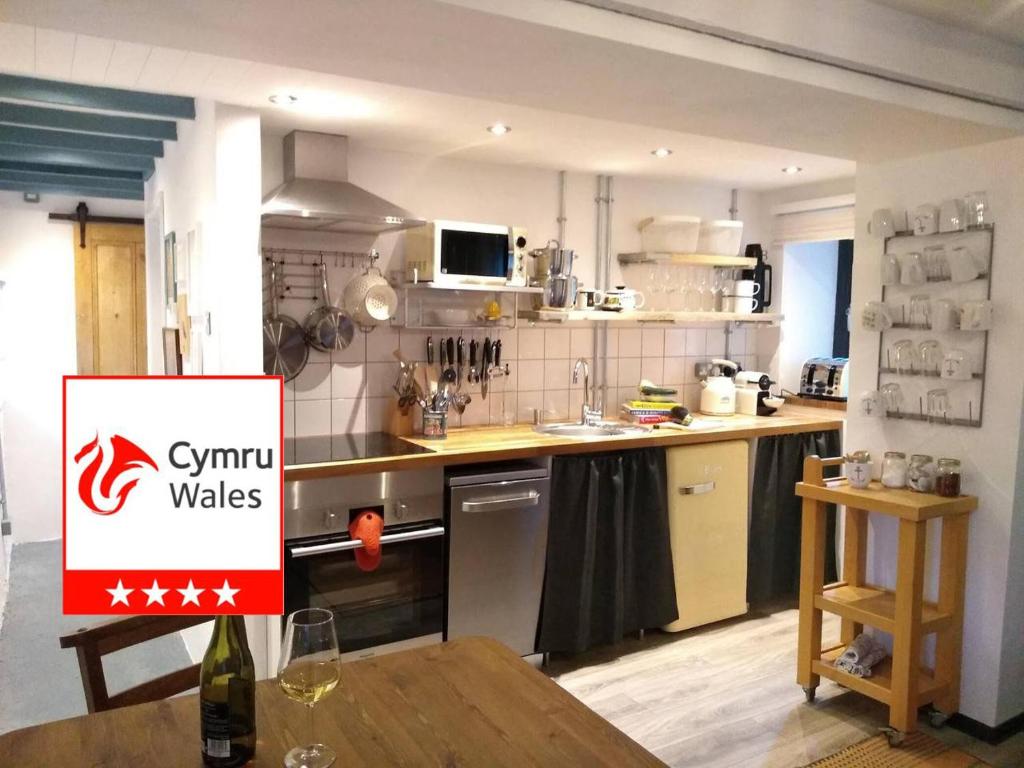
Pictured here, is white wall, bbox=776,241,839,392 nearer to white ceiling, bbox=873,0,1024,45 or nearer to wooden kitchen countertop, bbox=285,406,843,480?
wooden kitchen countertop, bbox=285,406,843,480

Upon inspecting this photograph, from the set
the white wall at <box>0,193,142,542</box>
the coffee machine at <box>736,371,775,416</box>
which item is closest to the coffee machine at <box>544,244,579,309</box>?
the coffee machine at <box>736,371,775,416</box>

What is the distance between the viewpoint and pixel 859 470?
2723 millimetres

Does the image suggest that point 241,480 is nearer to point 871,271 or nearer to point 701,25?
point 701,25

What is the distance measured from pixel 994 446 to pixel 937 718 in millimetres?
944

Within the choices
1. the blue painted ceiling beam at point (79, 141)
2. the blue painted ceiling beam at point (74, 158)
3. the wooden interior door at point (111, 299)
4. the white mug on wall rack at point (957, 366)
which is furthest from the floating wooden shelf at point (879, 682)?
the wooden interior door at point (111, 299)

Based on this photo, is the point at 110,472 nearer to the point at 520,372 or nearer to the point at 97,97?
the point at 97,97

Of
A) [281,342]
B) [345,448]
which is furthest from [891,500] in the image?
[281,342]

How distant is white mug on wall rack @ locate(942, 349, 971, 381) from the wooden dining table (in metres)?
1.97

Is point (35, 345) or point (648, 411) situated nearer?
point (648, 411)

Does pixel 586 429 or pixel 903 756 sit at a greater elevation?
pixel 586 429

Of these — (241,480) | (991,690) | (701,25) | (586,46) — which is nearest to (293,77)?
(586,46)

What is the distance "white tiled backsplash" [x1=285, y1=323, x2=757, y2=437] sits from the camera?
10.7 feet

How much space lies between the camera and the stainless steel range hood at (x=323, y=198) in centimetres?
281

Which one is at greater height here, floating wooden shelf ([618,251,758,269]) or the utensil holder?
floating wooden shelf ([618,251,758,269])
